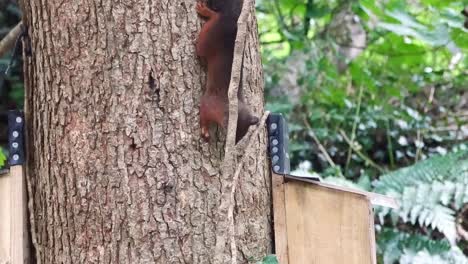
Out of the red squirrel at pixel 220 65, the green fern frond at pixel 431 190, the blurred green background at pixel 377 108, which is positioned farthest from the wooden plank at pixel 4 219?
A: the green fern frond at pixel 431 190

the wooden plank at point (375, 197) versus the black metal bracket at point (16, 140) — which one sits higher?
the black metal bracket at point (16, 140)

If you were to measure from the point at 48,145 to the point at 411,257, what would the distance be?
1.60 m

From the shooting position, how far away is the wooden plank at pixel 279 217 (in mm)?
1170

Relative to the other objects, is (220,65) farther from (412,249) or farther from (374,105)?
(374,105)

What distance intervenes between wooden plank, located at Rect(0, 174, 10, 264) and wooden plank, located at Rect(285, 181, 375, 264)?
1.81 ft

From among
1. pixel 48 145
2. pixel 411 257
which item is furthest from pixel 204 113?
pixel 411 257

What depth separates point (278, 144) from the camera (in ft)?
3.87

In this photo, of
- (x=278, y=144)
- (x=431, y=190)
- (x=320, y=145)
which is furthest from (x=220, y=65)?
(x=320, y=145)

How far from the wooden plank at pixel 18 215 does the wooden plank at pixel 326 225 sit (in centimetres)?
51

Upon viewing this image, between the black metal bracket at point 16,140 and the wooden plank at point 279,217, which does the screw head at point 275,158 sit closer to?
the wooden plank at point 279,217

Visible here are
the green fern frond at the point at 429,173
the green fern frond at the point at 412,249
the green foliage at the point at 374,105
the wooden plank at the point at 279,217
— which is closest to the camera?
the wooden plank at the point at 279,217

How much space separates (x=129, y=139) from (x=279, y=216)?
0.34m

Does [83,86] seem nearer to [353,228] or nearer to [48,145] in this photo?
[48,145]

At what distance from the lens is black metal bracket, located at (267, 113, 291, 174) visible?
1175 mm
